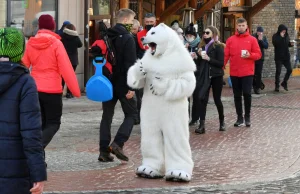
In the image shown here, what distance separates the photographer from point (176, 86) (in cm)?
873

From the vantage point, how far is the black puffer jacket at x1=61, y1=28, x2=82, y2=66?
704 inches

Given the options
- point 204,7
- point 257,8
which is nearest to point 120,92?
point 204,7

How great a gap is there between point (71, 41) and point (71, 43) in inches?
2.1

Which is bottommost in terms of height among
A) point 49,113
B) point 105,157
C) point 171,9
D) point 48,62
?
point 105,157

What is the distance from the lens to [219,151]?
11.5 metres

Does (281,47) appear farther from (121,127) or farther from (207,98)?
(121,127)

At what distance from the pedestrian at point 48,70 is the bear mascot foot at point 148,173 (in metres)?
1.05

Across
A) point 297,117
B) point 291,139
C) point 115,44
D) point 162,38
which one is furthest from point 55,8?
point 162,38

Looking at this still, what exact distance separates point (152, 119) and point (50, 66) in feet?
4.41

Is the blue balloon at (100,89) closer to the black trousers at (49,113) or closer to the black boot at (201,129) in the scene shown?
the black trousers at (49,113)

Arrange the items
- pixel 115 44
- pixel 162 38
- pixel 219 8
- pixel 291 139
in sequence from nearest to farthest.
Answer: pixel 162 38, pixel 115 44, pixel 291 139, pixel 219 8

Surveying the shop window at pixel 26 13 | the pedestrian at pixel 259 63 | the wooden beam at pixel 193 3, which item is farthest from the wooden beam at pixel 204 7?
the shop window at pixel 26 13

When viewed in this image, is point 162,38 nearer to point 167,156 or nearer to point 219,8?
point 167,156

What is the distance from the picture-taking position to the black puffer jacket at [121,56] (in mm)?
9914
